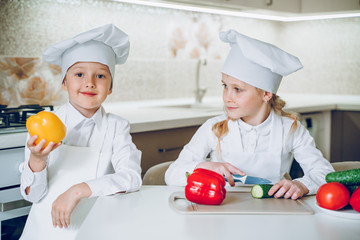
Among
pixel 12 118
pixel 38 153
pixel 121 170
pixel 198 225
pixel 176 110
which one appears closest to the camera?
pixel 198 225

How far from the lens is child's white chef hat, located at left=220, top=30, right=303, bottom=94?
1.21m

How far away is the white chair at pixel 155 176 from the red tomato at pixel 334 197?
59 cm

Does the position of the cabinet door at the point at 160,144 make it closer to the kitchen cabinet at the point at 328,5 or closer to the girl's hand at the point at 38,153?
the girl's hand at the point at 38,153

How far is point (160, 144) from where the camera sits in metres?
2.05

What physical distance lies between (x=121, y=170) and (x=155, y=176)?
0.20 metres

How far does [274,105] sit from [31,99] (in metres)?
1.33

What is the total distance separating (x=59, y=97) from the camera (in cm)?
227

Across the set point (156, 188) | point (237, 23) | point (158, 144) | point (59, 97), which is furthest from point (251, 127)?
point (237, 23)

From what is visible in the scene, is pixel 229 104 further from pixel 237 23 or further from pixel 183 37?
pixel 237 23

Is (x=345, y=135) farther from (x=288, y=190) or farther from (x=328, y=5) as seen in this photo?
(x=288, y=190)

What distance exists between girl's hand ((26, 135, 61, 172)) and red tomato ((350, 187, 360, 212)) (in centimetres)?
76

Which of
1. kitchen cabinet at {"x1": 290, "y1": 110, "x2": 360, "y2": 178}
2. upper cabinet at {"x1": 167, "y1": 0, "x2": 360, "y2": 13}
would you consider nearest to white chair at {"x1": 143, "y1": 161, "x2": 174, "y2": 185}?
upper cabinet at {"x1": 167, "y1": 0, "x2": 360, "y2": 13}

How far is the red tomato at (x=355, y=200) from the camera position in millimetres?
913

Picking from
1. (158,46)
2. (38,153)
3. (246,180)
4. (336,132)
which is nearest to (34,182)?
(38,153)
